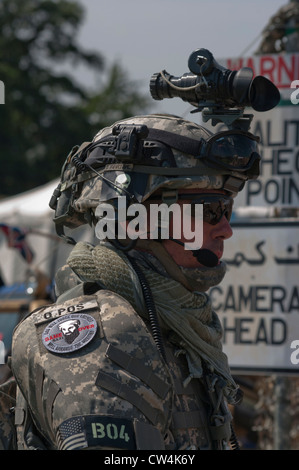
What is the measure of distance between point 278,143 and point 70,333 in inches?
121

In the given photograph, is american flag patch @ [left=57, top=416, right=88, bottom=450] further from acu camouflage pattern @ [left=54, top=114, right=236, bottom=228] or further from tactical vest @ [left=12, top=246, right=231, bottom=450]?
acu camouflage pattern @ [left=54, top=114, right=236, bottom=228]

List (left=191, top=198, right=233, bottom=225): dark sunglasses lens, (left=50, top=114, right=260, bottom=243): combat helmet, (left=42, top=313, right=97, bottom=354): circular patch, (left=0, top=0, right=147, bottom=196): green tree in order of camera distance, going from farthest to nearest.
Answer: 1. (left=0, top=0, right=147, bottom=196): green tree
2. (left=191, top=198, right=233, bottom=225): dark sunglasses lens
3. (left=50, top=114, right=260, bottom=243): combat helmet
4. (left=42, top=313, right=97, bottom=354): circular patch

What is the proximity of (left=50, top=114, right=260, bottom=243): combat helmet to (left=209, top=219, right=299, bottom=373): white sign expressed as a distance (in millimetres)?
2232

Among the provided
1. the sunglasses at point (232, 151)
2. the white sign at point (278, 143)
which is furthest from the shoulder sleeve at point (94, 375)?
the white sign at point (278, 143)

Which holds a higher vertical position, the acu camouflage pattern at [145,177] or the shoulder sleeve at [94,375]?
the acu camouflage pattern at [145,177]

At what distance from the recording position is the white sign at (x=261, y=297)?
5.28 m

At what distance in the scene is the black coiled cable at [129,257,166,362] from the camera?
2.76 m

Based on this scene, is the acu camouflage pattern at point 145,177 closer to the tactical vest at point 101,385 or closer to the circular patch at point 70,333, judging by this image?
the tactical vest at point 101,385

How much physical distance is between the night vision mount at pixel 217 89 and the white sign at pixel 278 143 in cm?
229

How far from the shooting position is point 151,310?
2.83m

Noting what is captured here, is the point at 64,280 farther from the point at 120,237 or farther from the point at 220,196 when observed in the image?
the point at 220,196

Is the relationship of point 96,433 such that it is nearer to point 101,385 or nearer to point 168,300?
point 101,385

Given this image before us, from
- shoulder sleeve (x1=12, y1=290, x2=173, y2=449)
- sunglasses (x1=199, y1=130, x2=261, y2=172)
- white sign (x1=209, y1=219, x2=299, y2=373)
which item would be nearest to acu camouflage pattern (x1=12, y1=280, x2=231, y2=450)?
shoulder sleeve (x1=12, y1=290, x2=173, y2=449)
